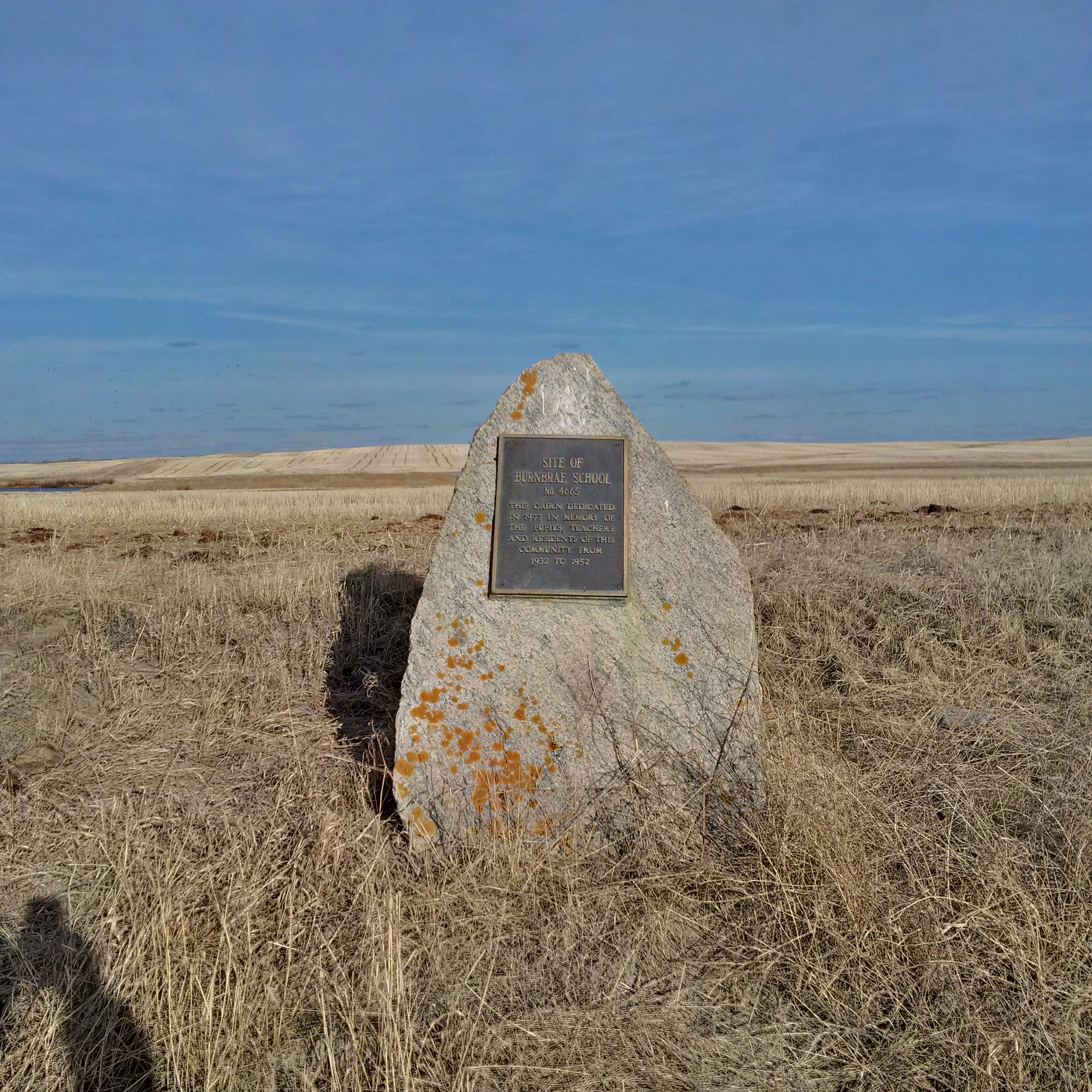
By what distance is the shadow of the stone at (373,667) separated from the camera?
4.81 meters

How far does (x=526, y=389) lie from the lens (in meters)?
4.66

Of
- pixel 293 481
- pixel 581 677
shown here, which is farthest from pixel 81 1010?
pixel 293 481

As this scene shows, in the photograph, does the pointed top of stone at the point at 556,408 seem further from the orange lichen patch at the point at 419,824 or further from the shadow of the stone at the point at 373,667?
the orange lichen patch at the point at 419,824

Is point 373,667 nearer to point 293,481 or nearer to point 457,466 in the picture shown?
point 293,481

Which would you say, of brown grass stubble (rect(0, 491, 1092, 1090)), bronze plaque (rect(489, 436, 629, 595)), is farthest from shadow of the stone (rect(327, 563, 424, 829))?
bronze plaque (rect(489, 436, 629, 595))

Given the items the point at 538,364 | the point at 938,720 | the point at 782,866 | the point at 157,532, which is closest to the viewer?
the point at 782,866

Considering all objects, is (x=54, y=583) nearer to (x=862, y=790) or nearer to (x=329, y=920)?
(x=329, y=920)

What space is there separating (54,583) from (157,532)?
4737mm

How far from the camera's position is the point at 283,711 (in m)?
5.61

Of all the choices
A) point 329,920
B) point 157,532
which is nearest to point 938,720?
point 329,920

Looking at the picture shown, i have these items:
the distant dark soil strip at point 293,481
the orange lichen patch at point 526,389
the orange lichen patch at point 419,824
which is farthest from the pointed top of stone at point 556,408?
the distant dark soil strip at point 293,481

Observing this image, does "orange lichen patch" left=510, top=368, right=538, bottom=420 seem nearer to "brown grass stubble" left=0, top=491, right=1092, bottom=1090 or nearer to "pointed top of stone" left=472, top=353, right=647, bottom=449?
"pointed top of stone" left=472, top=353, right=647, bottom=449

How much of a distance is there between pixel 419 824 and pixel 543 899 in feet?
2.78

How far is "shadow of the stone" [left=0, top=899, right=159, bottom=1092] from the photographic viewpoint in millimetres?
2785
